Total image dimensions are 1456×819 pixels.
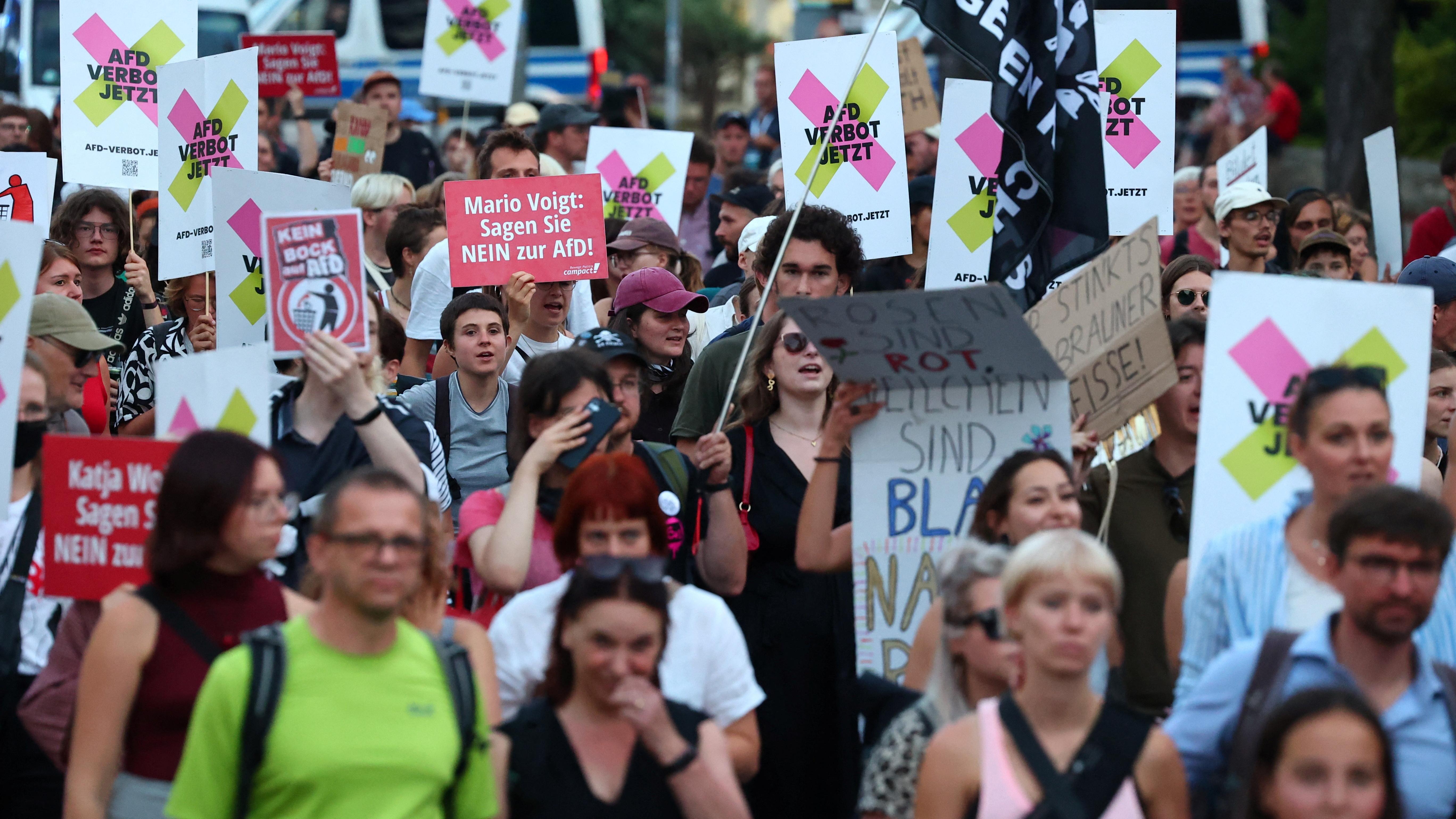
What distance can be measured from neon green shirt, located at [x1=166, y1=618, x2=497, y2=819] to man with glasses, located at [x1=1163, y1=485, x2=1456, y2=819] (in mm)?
1499

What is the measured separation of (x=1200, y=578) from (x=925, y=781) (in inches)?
36.9

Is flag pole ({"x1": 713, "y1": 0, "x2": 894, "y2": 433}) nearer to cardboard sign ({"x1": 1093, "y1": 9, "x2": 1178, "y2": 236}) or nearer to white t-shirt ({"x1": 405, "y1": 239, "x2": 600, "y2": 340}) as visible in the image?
white t-shirt ({"x1": 405, "y1": 239, "x2": 600, "y2": 340})

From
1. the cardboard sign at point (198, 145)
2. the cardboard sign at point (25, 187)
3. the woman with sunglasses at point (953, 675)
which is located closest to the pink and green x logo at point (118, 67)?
the cardboard sign at point (25, 187)

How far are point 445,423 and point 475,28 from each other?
6.34 m

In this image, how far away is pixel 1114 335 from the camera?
16.6ft

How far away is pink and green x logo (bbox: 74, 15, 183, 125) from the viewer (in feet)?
26.8

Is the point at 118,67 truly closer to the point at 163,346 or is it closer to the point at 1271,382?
the point at 163,346

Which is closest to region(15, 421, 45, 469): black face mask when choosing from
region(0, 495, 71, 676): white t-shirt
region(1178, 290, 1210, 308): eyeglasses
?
region(0, 495, 71, 676): white t-shirt

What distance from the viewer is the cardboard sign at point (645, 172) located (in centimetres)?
1023

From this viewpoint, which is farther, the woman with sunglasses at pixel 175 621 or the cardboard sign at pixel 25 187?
the cardboard sign at pixel 25 187

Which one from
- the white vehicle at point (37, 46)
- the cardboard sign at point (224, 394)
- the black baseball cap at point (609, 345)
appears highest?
the white vehicle at point (37, 46)

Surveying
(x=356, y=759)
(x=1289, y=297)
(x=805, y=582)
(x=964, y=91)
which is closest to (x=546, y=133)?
(x=964, y=91)

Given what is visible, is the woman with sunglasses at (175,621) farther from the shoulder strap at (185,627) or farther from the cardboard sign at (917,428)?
the cardboard sign at (917,428)

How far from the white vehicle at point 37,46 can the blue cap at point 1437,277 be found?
42.8ft
